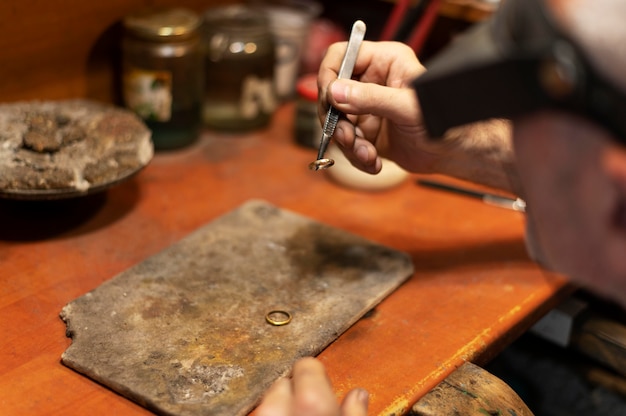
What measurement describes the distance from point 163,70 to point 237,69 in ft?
0.58

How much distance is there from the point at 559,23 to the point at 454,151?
476 mm

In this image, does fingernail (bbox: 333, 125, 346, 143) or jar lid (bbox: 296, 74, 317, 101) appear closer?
fingernail (bbox: 333, 125, 346, 143)

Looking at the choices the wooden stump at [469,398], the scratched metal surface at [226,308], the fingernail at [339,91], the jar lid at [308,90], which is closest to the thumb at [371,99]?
the fingernail at [339,91]

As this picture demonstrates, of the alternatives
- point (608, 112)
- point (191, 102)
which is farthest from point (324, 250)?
point (608, 112)

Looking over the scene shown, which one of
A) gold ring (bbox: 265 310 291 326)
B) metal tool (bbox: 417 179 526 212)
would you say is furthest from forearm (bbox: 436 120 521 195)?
gold ring (bbox: 265 310 291 326)

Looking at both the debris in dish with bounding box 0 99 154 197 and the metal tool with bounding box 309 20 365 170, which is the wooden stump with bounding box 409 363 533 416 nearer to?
the metal tool with bounding box 309 20 365 170

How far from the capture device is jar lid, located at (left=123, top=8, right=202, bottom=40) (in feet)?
4.50

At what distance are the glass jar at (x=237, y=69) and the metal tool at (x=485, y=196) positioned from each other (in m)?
0.37

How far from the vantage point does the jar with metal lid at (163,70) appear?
138cm

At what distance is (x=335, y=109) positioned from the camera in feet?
3.45

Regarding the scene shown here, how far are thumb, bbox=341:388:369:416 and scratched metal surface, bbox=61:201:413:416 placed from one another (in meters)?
0.11

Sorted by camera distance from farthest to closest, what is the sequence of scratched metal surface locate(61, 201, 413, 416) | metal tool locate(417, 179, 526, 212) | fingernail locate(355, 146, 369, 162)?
1. metal tool locate(417, 179, 526, 212)
2. fingernail locate(355, 146, 369, 162)
3. scratched metal surface locate(61, 201, 413, 416)

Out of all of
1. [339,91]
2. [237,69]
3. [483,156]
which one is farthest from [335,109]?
[237,69]

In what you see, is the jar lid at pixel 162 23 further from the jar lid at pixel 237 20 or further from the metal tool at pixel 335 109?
the metal tool at pixel 335 109
